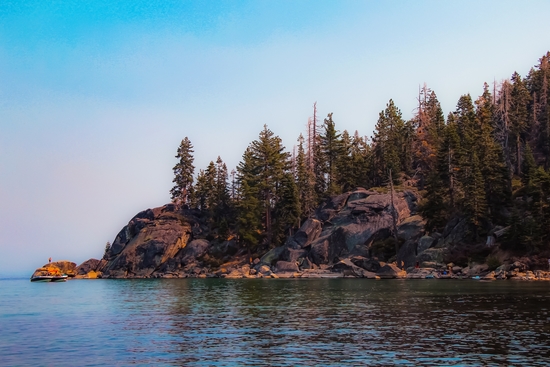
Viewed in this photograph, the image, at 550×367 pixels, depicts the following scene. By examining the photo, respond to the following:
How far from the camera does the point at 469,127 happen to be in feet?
348

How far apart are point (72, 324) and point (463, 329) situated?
22310mm

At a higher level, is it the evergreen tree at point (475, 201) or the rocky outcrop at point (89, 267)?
the evergreen tree at point (475, 201)

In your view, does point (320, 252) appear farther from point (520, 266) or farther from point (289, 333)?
point (289, 333)

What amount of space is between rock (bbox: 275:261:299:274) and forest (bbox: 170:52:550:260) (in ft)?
49.5

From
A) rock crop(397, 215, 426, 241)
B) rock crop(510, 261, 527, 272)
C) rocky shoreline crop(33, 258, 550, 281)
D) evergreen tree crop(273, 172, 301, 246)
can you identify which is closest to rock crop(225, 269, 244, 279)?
rocky shoreline crop(33, 258, 550, 281)

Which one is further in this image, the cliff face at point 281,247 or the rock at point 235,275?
the rock at point 235,275

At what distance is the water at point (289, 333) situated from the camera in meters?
19.3

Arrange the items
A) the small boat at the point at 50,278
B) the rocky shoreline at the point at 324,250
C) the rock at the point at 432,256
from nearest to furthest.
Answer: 1. the rocky shoreline at the point at 324,250
2. the rock at the point at 432,256
3. the small boat at the point at 50,278

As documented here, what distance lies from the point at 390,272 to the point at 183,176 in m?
76.4

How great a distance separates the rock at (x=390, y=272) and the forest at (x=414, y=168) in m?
12.6

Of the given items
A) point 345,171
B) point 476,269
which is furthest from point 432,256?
point 345,171

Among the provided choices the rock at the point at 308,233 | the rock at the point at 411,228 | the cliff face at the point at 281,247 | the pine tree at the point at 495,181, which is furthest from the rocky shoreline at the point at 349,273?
the pine tree at the point at 495,181

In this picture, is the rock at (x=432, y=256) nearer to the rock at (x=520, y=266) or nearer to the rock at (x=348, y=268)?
the rock at (x=348, y=268)

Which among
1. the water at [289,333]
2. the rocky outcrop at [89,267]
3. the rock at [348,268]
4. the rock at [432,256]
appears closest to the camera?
the water at [289,333]
